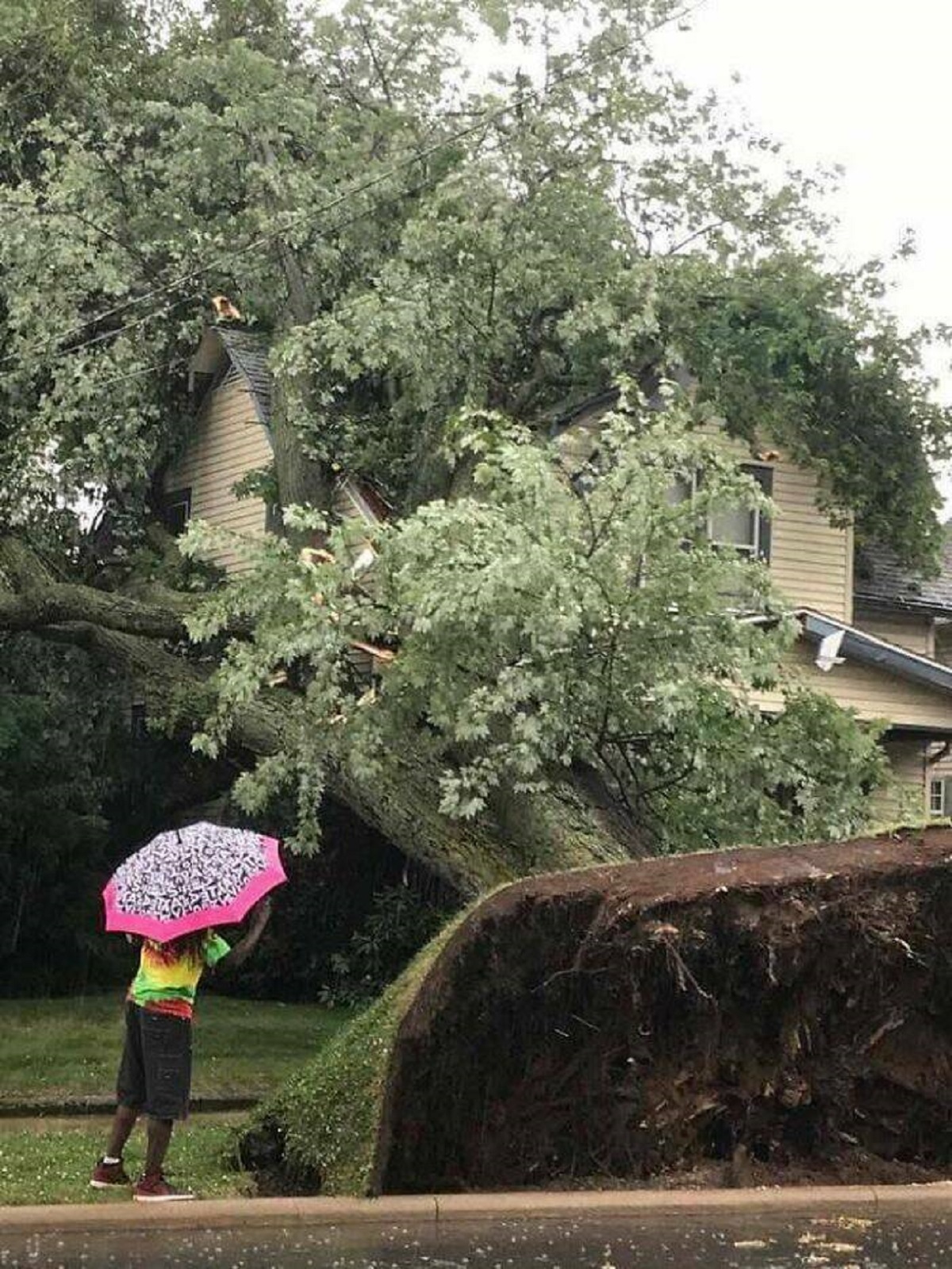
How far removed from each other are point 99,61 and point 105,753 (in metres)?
8.55

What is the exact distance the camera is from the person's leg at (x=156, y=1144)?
700cm

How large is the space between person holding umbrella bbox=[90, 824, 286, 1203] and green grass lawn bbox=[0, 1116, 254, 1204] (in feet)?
0.87

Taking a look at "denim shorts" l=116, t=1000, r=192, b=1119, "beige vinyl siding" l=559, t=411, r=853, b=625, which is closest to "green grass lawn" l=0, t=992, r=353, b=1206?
"denim shorts" l=116, t=1000, r=192, b=1119

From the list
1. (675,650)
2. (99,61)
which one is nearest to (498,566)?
(675,650)

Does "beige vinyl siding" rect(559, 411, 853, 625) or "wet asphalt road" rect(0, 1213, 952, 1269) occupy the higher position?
"beige vinyl siding" rect(559, 411, 853, 625)

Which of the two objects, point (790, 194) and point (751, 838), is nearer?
point (751, 838)

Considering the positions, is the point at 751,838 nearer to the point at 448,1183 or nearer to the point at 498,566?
the point at 498,566

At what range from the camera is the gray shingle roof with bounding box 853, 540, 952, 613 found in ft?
69.7

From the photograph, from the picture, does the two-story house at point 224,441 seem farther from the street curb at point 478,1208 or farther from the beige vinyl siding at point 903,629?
the street curb at point 478,1208

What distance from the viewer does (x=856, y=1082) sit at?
7.64 metres

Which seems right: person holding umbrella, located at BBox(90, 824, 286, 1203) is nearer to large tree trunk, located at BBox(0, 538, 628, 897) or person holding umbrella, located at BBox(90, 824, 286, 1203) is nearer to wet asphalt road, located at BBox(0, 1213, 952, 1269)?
wet asphalt road, located at BBox(0, 1213, 952, 1269)

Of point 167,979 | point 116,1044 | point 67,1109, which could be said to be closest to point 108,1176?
point 167,979

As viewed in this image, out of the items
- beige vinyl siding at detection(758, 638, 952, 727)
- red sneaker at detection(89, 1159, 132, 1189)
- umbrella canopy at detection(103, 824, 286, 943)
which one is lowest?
red sneaker at detection(89, 1159, 132, 1189)

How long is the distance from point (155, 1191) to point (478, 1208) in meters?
1.35
